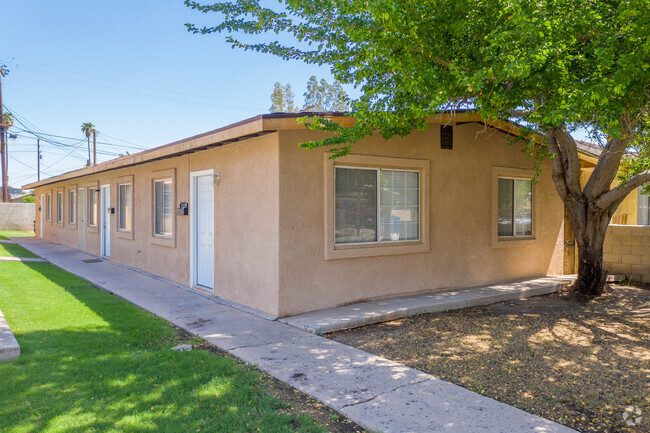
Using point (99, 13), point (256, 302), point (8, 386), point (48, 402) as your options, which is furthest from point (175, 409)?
point (99, 13)

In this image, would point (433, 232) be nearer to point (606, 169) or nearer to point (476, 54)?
point (606, 169)

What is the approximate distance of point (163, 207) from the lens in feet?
33.2

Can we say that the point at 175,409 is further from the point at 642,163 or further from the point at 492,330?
the point at 642,163

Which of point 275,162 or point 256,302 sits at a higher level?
point 275,162

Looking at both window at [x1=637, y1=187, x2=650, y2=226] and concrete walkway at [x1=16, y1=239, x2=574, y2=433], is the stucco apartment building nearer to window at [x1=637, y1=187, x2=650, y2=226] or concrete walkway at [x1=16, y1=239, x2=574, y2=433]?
concrete walkway at [x1=16, y1=239, x2=574, y2=433]

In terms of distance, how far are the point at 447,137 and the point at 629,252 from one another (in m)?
5.35

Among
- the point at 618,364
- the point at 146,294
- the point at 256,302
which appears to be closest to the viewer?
the point at 618,364

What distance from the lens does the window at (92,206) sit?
14.7m

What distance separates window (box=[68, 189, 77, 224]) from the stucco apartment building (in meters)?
7.01

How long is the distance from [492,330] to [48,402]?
5120mm

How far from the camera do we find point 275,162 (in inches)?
253

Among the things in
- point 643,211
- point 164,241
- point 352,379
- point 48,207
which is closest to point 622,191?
point 352,379

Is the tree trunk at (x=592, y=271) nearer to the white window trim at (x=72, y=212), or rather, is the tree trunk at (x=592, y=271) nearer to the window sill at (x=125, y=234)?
the window sill at (x=125, y=234)

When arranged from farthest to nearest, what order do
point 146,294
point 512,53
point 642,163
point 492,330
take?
point 642,163
point 146,294
point 492,330
point 512,53
